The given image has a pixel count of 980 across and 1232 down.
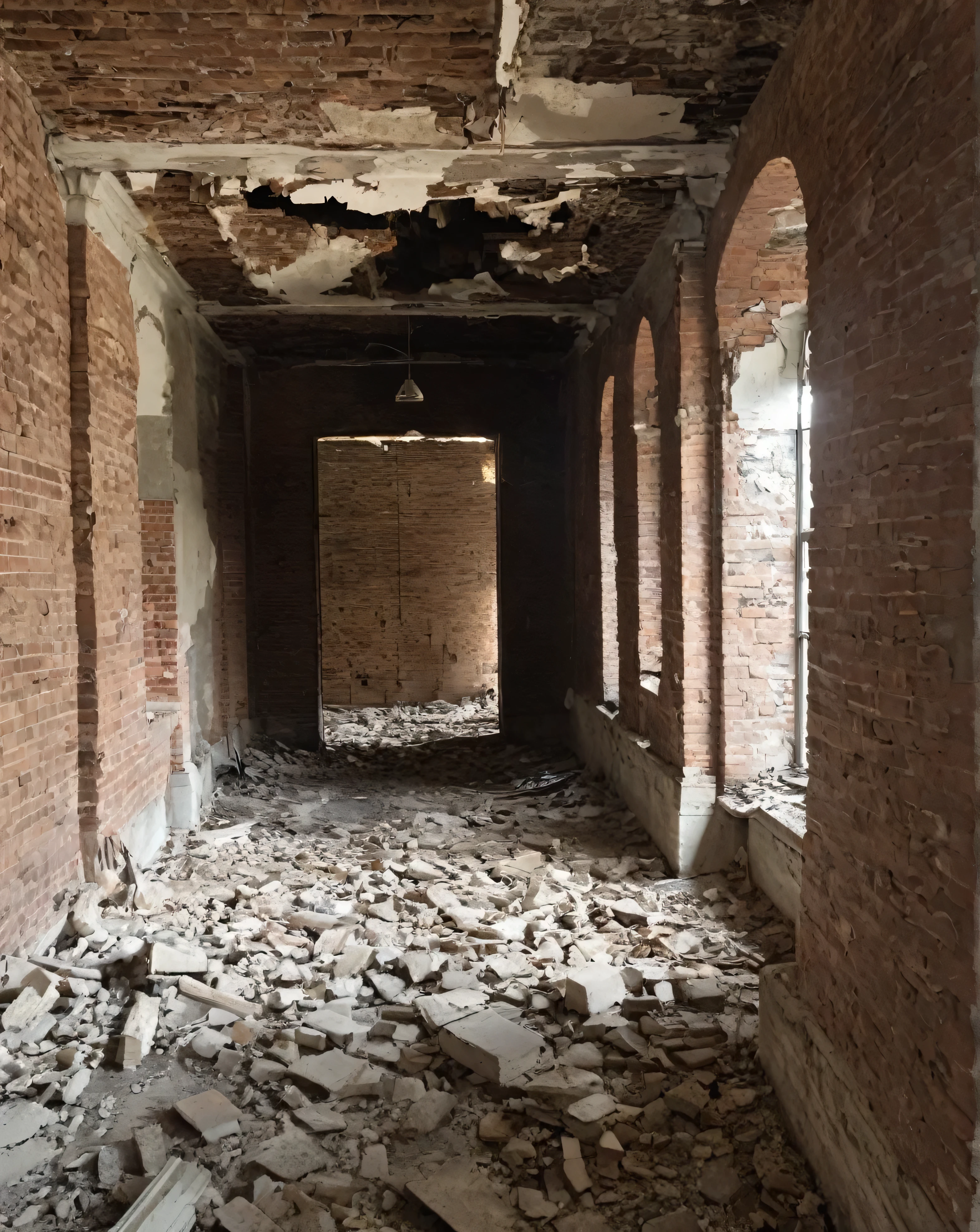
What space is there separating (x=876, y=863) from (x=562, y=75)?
3.73m

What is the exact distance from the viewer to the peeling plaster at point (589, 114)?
4.24 meters

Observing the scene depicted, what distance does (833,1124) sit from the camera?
279 cm

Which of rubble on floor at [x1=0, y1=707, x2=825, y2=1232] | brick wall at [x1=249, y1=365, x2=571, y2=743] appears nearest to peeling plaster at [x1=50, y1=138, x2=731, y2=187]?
rubble on floor at [x1=0, y1=707, x2=825, y2=1232]

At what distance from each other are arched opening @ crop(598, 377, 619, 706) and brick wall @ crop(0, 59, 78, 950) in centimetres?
479

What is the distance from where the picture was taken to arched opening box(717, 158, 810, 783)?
512 cm

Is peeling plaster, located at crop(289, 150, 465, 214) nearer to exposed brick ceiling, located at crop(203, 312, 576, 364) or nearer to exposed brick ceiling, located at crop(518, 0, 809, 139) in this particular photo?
exposed brick ceiling, located at crop(518, 0, 809, 139)

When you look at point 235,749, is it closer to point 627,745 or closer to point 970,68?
point 627,745

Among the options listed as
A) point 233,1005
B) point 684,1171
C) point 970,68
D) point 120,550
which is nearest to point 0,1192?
point 233,1005

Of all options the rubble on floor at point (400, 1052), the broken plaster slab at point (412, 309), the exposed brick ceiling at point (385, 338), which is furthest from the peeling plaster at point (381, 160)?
the rubble on floor at point (400, 1052)

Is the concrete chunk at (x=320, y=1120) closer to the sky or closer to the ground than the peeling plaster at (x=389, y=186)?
closer to the ground


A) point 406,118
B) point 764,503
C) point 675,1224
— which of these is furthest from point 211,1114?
point 406,118

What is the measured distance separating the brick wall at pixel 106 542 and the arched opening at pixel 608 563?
4.16 meters

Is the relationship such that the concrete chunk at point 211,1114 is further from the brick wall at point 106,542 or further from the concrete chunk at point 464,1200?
the brick wall at point 106,542

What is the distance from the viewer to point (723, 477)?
5211mm
